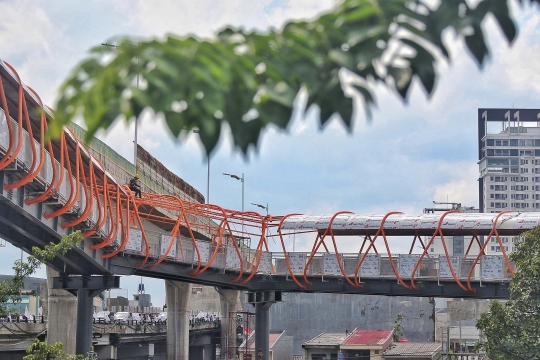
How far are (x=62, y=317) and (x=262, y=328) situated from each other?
46.1ft

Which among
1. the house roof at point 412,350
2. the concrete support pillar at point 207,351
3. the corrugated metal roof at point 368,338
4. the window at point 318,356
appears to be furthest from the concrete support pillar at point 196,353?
the house roof at point 412,350

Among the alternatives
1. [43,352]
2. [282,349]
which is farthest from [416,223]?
[282,349]

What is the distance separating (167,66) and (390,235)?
50.0m

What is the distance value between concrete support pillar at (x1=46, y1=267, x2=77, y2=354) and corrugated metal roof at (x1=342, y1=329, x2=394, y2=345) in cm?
2611

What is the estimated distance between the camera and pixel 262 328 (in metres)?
Result: 61.2

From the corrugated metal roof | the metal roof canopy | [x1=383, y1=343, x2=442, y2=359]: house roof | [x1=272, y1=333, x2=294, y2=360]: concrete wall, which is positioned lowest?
[x1=272, y1=333, x2=294, y2=360]: concrete wall

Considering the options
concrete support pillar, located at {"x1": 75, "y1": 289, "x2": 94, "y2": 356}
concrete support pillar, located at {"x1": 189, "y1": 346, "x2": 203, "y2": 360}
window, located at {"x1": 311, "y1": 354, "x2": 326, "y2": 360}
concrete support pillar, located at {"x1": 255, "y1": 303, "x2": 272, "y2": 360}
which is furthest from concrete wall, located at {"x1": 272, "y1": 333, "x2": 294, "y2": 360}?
concrete support pillar, located at {"x1": 75, "y1": 289, "x2": 94, "y2": 356}

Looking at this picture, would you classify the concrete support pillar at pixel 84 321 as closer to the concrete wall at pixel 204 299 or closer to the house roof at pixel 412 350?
the house roof at pixel 412 350

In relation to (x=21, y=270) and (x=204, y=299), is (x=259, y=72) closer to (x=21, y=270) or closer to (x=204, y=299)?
(x=21, y=270)

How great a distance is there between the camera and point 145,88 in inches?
185

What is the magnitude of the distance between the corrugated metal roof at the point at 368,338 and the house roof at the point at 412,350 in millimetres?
1212

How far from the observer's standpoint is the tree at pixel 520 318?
106ft

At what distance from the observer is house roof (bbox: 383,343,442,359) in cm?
6700

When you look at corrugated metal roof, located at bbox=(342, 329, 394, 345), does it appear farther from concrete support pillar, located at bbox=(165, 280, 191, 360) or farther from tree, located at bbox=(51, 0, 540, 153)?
tree, located at bbox=(51, 0, 540, 153)
